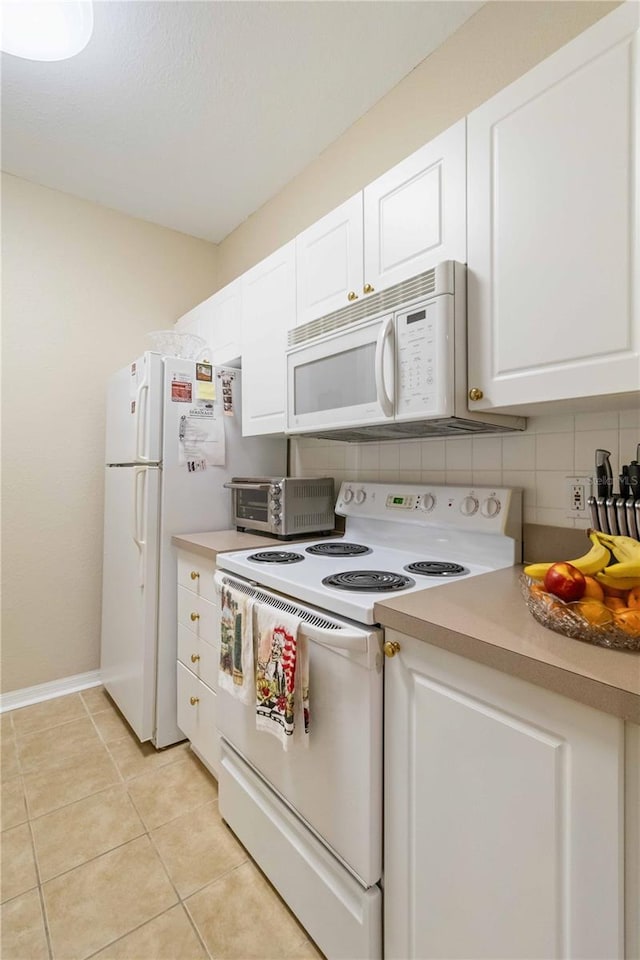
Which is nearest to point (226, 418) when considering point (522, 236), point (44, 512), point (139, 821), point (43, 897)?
point (44, 512)

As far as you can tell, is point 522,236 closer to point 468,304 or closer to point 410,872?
point 468,304

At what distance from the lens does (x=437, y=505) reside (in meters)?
1.59

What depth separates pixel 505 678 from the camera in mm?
764

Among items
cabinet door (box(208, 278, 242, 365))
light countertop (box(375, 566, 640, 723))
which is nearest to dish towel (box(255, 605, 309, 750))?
light countertop (box(375, 566, 640, 723))

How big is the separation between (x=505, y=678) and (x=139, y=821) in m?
1.52

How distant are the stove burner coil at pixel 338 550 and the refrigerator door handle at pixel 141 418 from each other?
2.82 feet

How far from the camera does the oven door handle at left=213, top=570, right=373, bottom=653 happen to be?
0.98m

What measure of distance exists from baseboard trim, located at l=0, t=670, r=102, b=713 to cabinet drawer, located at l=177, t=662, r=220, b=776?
0.94m

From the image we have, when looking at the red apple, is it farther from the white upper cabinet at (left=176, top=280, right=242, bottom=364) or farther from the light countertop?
the white upper cabinet at (left=176, top=280, right=242, bottom=364)

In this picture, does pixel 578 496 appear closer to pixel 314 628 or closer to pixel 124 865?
pixel 314 628

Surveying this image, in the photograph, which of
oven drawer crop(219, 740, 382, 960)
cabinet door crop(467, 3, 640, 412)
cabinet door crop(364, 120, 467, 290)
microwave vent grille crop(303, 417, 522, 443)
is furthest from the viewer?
microwave vent grille crop(303, 417, 522, 443)

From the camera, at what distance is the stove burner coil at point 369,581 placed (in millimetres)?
1124

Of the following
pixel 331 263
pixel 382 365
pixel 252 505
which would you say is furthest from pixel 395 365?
pixel 252 505

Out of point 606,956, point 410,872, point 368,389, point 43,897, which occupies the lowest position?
point 43,897
